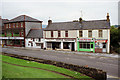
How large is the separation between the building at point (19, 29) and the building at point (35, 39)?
1898 mm

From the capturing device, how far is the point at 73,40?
36.4 m

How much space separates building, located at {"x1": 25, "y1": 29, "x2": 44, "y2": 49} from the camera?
1684 inches

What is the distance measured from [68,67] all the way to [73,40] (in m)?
19.8

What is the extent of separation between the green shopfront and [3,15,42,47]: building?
20.3 meters

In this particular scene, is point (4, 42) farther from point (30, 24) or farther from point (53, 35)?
point (53, 35)

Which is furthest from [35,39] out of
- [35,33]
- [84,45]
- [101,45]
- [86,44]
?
[101,45]

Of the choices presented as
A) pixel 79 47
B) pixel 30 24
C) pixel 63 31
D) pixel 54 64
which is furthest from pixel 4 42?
pixel 54 64

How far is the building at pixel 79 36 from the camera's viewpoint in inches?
1296

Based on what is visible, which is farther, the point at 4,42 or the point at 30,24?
the point at 4,42

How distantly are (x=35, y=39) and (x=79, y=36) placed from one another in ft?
49.4

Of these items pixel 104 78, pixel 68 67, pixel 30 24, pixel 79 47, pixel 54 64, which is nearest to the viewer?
pixel 104 78

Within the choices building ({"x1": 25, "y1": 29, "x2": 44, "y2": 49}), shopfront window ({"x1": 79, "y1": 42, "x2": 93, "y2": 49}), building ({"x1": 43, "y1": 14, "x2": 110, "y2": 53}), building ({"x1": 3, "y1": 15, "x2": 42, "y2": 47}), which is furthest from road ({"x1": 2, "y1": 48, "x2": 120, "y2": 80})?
building ({"x1": 3, "y1": 15, "x2": 42, "y2": 47})

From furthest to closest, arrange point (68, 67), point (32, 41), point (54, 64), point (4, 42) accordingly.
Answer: point (4, 42)
point (32, 41)
point (54, 64)
point (68, 67)

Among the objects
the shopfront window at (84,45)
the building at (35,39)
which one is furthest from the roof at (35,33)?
the shopfront window at (84,45)
